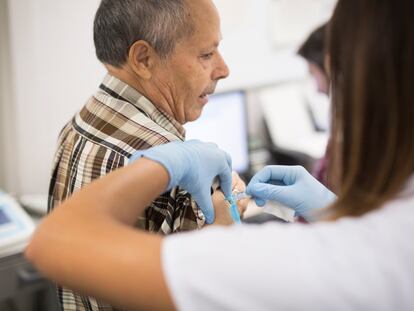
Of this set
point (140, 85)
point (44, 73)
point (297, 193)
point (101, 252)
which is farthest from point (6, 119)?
point (101, 252)

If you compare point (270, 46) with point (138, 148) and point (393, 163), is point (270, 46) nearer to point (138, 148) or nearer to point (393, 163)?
point (138, 148)

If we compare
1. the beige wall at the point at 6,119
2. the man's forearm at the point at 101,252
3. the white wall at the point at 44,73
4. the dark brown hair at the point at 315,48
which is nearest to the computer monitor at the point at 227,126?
the dark brown hair at the point at 315,48

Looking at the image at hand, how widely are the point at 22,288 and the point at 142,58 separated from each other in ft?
3.16

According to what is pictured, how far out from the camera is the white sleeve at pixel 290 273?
471mm

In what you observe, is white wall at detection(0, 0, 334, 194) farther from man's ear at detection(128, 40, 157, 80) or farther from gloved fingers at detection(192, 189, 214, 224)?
gloved fingers at detection(192, 189, 214, 224)

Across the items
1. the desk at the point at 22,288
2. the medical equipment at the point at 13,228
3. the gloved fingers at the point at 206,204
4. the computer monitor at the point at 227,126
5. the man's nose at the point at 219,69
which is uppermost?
the man's nose at the point at 219,69

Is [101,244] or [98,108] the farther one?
[98,108]

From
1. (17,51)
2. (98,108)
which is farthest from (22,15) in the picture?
(98,108)

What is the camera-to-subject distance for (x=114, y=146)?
878mm

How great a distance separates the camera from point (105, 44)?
100 centimetres

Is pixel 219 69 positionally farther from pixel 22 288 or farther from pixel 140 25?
pixel 22 288

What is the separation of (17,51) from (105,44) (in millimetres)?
689

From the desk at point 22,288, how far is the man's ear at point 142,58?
759 millimetres

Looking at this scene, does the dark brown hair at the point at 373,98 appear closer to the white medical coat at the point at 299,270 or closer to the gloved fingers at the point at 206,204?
the white medical coat at the point at 299,270
